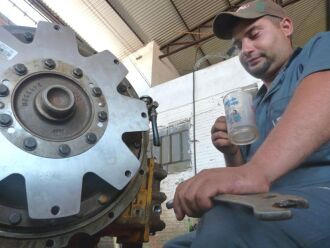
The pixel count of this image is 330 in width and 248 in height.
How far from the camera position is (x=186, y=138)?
2.93 metres

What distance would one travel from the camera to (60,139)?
2.74 feet

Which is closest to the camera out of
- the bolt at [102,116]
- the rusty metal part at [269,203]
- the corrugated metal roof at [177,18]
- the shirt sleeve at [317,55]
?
the rusty metal part at [269,203]

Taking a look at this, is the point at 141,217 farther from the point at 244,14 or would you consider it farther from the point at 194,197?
the point at 244,14

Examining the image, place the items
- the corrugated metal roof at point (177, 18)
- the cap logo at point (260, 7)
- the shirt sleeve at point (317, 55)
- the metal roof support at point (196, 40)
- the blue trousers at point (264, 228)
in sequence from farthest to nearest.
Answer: the metal roof support at point (196, 40) < the corrugated metal roof at point (177, 18) < the cap logo at point (260, 7) < the shirt sleeve at point (317, 55) < the blue trousers at point (264, 228)

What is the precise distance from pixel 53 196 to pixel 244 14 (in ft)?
2.71

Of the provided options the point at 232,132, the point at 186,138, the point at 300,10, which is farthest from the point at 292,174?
the point at 300,10

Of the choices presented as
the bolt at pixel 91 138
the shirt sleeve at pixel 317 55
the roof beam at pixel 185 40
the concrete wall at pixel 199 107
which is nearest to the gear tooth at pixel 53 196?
the bolt at pixel 91 138

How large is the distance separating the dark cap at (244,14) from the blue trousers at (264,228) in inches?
28.0

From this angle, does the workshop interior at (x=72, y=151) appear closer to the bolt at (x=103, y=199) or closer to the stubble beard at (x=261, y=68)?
the bolt at (x=103, y=199)

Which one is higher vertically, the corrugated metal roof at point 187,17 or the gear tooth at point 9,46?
the corrugated metal roof at point 187,17

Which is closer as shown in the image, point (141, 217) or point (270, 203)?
point (270, 203)

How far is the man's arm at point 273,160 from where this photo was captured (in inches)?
20.9

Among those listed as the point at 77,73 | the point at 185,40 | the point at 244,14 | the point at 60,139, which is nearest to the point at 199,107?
the point at 185,40

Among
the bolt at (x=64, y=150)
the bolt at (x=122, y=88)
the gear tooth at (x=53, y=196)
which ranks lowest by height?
the gear tooth at (x=53, y=196)
